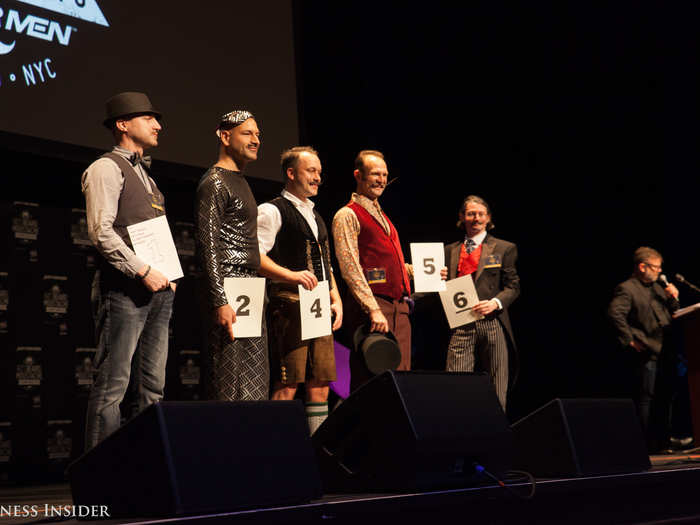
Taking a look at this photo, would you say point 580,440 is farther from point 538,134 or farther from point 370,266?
point 538,134

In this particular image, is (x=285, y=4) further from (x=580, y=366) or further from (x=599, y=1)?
(x=580, y=366)

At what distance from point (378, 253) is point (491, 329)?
83 centimetres

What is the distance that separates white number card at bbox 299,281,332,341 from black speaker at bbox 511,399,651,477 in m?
0.78

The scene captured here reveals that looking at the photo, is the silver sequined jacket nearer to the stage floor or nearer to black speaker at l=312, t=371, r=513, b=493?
black speaker at l=312, t=371, r=513, b=493

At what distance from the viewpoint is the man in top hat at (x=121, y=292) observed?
98.4 inches

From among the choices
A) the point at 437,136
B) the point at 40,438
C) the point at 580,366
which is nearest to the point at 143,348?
the point at 40,438

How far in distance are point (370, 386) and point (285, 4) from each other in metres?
3.63

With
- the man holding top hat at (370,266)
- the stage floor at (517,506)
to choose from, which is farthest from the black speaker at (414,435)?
the man holding top hat at (370,266)

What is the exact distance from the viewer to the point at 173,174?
4461mm

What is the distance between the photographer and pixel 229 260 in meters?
2.84

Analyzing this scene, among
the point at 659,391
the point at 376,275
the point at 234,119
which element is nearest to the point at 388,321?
the point at 376,275

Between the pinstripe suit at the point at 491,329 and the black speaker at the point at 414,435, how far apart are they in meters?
1.67

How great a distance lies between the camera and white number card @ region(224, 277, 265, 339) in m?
2.78

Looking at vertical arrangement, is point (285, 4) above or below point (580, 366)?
above
